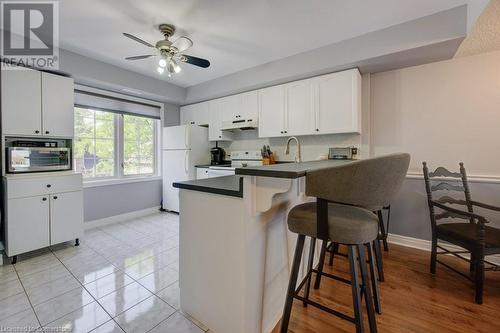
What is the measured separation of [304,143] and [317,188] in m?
2.55

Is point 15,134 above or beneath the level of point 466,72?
beneath

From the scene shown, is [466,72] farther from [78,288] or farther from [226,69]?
[78,288]

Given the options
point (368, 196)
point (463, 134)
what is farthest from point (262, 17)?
point (463, 134)

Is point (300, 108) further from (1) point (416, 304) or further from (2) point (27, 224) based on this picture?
(2) point (27, 224)

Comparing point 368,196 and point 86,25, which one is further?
point 86,25

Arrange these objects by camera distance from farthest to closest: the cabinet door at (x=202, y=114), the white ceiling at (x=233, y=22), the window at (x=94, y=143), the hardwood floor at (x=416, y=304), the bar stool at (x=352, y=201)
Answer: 1. the cabinet door at (x=202, y=114)
2. the window at (x=94, y=143)
3. the white ceiling at (x=233, y=22)
4. the hardwood floor at (x=416, y=304)
5. the bar stool at (x=352, y=201)

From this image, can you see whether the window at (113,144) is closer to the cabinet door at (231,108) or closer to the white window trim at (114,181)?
the white window trim at (114,181)

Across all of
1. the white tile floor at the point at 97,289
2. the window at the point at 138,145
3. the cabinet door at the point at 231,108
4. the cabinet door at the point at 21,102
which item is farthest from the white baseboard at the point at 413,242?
the cabinet door at the point at 21,102

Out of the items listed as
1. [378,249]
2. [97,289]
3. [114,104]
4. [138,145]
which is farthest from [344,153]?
[114,104]

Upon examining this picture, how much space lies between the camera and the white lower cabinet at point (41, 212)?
2.38 meters

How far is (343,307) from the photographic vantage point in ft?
5.49

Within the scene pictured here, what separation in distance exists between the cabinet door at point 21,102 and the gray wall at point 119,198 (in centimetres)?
124

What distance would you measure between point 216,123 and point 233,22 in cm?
214

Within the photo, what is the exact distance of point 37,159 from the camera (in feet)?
8.82
